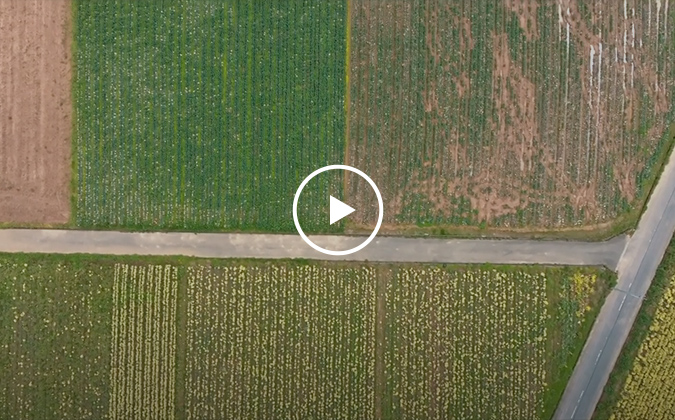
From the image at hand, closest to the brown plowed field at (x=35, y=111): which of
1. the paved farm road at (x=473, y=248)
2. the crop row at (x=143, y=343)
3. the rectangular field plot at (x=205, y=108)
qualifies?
the rectangular field plot at (x=205, y=108)

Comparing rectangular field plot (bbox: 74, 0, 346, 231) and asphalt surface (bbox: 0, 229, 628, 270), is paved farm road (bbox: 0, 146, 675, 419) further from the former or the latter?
rectangular field plot (bbox: 74, 0, 346, 231)

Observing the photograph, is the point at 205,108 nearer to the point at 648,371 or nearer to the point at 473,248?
the point at 473,248

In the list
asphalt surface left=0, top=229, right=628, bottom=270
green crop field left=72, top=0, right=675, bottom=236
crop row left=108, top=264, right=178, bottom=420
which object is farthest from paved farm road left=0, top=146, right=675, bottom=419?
crop row left=108, top=264, right=178, bottom=420

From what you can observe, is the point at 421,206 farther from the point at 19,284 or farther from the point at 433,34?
the point at 19,284

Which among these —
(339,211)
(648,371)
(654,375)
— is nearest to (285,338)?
(339,211)

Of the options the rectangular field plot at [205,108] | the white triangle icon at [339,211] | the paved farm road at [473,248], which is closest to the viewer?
the paved farm road at [473,248]

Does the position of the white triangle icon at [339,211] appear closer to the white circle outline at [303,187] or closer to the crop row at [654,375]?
the white circle outline at [303,187]

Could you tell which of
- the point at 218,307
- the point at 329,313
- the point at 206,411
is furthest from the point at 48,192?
A: the point at 329,313
